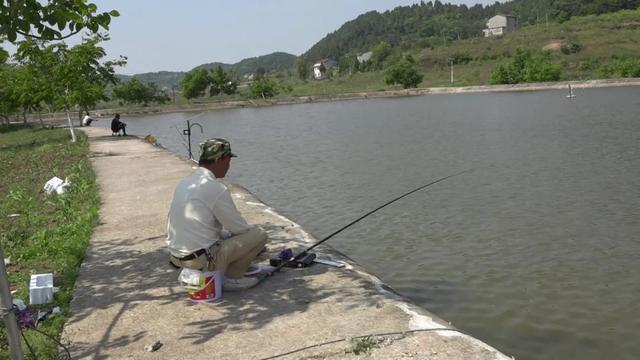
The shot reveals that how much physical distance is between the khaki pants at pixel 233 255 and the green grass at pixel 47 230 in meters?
1.35

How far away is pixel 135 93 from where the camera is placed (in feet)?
308

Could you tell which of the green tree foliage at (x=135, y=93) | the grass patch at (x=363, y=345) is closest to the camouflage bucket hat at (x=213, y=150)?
the grass patch at (x=363, y=345)

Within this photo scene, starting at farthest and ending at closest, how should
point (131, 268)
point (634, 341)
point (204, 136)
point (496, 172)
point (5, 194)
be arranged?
point (204, 136), point (496, 172), point (5, 194), point (131, 268), point (634, 341)

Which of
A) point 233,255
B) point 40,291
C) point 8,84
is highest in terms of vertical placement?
point 8,84

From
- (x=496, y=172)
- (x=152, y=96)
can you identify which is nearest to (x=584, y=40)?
(x=152, y=96)

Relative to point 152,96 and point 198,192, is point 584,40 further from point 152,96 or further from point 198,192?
point 198,192

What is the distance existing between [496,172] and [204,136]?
22835 mm

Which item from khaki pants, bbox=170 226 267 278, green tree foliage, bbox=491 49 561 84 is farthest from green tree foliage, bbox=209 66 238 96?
khaki pants, bbox=170 226 267 278

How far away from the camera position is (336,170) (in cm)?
1709

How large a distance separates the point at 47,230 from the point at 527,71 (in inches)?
3403

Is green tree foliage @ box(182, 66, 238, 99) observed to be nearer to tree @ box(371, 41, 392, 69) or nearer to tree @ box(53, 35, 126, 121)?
tree @ box(371, 41, 392, 69)

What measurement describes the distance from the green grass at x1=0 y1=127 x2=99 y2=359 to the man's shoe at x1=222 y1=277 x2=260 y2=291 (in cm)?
152

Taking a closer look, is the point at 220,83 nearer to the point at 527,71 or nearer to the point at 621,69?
the point at 527,71

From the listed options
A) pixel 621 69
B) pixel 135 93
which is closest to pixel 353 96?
pixel 135 93
